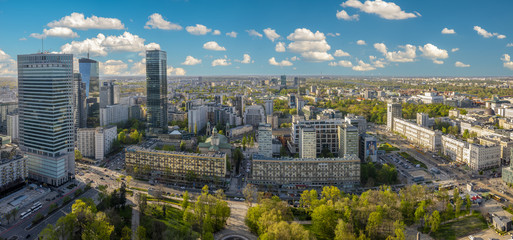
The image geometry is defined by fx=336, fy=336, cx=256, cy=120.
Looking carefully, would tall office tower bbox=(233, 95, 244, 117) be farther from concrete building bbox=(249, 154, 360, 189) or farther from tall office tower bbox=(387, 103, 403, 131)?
concrete building bbox=(249, 154, 360, 189)

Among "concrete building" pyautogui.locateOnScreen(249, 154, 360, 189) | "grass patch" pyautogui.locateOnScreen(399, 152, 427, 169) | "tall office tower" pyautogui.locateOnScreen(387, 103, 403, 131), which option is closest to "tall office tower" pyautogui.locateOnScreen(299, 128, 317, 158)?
"concrete building" pyautogui.locateOnScreen(249, 154, 360, 189)

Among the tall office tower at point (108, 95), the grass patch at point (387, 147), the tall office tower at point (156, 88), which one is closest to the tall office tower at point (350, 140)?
the grass patch at point (387, 147)

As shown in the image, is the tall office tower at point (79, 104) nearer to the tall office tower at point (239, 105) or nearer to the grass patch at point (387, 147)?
the tall office tower at point (239, 105)

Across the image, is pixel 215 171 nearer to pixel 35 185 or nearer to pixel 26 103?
pixel 35 185

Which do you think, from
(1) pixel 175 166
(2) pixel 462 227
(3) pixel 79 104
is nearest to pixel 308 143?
(1) pixel 175 166

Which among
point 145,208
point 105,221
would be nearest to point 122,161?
point 145,208

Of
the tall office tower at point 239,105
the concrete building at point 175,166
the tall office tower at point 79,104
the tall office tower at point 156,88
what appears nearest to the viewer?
the concrete building at point 175,166
